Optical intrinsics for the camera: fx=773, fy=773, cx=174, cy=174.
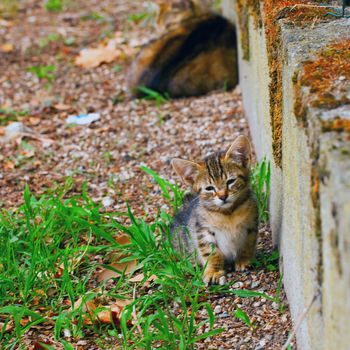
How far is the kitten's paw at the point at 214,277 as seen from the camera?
420cm

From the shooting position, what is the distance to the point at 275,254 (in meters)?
4.30

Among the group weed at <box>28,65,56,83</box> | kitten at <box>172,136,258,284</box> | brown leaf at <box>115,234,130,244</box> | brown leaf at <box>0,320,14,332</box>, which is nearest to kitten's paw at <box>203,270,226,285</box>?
kitten at <box>172,136,258,284</box>

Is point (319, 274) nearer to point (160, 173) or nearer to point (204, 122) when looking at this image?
point (160, 173)

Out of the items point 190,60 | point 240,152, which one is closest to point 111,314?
point 240,152

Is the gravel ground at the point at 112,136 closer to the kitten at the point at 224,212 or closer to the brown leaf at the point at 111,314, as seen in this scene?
the kitten at the point at 224,212

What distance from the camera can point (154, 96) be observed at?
7.24m

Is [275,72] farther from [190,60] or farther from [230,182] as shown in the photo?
[190,60]

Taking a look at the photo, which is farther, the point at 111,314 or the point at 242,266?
the point at 242,266

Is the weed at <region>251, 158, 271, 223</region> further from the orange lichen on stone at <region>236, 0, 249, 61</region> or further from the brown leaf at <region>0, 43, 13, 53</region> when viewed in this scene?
the brown leaf at <region>0, 43, 13, 53</region>

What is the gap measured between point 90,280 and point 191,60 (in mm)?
3261

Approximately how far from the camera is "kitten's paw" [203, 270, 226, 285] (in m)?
4.20

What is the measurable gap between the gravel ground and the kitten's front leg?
9 cm

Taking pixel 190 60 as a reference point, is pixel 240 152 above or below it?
below

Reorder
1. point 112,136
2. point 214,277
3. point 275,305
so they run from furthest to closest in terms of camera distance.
→ point 112,136 < point 214,277 < point 275,305
